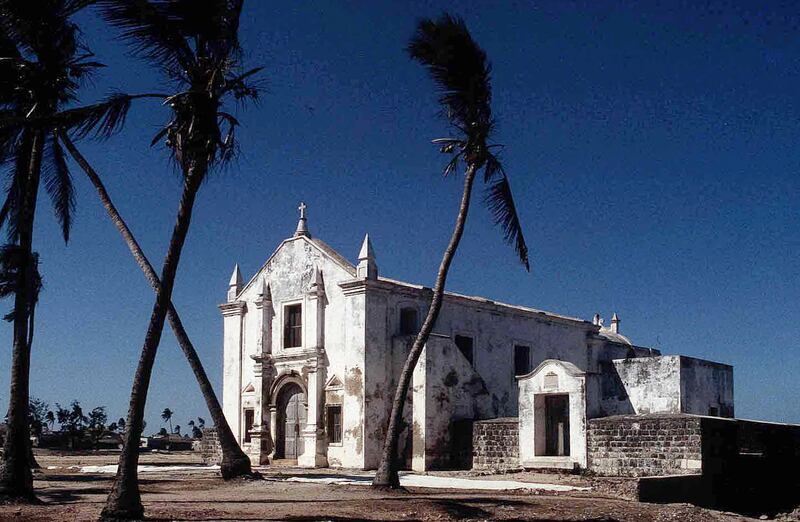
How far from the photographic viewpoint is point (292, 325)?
103 ft

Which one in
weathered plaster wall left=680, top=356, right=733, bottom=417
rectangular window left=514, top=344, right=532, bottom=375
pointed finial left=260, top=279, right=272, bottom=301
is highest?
pointed finial left=260, top=279, right=272, bottom=301

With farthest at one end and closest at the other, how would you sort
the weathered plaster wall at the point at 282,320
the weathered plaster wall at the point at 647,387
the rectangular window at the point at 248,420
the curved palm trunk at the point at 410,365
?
the rectangular window at the point at 248,420, the weathered plaster wall at the point at 647,387, the weathered plaster wall at the point at 282,320, the curved palm trunk at the point at 410,365

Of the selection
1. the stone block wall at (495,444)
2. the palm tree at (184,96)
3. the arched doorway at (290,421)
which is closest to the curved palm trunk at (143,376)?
the palm tree at (184,96)

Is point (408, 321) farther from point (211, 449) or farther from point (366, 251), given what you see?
point (211, 449)

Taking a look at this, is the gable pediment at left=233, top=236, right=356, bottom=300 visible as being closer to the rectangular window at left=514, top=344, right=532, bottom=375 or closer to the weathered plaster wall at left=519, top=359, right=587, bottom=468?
the weathered plaster wall at left=519, top=359, right=587, bottom=468

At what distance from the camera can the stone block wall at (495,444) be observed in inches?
1033

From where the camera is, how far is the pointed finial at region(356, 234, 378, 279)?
28875 millimetres

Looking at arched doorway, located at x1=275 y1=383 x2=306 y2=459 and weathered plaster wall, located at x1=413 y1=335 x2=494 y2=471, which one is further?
arched doorway, located at x1=275 y1=383 x2=306 y2=459

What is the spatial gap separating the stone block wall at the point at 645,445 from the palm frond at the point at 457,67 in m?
8.82

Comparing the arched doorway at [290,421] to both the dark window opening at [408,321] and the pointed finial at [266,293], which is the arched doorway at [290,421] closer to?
the pointed finial at [266,293]

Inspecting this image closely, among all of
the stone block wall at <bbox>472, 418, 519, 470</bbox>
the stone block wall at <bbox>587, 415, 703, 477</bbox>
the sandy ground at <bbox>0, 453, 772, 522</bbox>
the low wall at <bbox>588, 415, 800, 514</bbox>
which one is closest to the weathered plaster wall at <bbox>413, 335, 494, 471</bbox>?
the stone block wall at <bbox>472, 418, 519, 470</bbox>

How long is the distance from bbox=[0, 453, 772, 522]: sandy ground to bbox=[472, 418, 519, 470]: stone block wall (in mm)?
7037

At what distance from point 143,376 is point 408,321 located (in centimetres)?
1775

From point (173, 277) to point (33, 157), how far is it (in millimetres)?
5403
